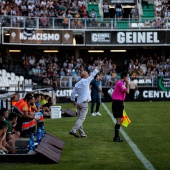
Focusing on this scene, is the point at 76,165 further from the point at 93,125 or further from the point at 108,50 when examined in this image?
the point at 108,50

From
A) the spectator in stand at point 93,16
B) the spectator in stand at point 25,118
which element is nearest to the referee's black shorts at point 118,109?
the spectator in stand at point 25,118

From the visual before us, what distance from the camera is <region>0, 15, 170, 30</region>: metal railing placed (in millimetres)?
41344

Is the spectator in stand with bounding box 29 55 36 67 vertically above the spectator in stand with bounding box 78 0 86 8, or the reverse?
the spectator in stand with bounding box 78 0 86 8

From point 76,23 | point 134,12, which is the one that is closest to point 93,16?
point 76,23

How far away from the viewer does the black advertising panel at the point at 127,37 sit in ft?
141

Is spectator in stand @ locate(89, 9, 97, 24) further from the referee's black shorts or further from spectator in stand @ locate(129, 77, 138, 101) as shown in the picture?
the referee's black shorts

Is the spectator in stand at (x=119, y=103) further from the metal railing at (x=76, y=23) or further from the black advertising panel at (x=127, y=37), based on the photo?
the black advertising panel at (x=127, y=37)

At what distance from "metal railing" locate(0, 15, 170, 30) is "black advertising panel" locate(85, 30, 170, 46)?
0.37 metres

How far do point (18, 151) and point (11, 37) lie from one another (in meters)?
28.8

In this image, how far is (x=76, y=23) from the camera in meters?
42.2

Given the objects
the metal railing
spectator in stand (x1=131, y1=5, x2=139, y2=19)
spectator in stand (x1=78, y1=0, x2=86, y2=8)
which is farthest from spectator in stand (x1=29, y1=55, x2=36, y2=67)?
spectator in stand (x1=131, y1=5, x2=139, y2=19)

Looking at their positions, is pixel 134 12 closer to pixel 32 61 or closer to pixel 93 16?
pixel 93 16

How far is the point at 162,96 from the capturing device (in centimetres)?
3934

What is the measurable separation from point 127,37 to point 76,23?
3.83 meters
